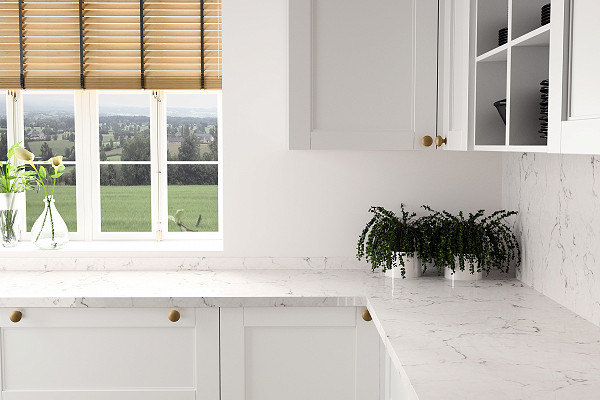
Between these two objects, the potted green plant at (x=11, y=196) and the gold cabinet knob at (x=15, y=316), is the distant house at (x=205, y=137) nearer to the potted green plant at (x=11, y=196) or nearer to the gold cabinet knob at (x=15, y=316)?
the potted green plant at (x=11, y=196)

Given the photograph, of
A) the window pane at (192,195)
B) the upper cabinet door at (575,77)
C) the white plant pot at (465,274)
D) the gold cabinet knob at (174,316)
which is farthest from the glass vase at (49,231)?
the upper cabinet door at (575,77)

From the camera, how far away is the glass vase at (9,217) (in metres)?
3.11

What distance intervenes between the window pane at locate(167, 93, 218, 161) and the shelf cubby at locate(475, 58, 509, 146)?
137 cm

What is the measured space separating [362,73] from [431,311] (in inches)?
38.4

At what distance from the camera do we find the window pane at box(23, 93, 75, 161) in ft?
10.8

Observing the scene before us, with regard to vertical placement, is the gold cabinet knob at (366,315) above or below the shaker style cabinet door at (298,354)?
above

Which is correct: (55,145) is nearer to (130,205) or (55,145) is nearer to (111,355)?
(130,205)

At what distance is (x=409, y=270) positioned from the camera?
114 inches

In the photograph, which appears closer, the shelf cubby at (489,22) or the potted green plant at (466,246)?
the shelf cubby at (489,22)

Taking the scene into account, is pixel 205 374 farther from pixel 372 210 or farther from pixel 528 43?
pixel 528 43

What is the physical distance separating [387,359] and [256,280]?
660 millimetres

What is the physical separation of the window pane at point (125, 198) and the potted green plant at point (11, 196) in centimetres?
34

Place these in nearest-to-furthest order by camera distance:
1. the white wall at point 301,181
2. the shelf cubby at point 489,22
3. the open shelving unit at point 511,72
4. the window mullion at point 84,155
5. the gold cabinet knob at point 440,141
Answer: the open shelving unit at point 511,72 < the shelf cubby at point 489,22 < the gold cabinet knob at point 440,141 < the white wall at point 301,181 < the window mullion at point 84,155

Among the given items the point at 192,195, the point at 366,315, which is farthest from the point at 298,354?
the point at 192,195
